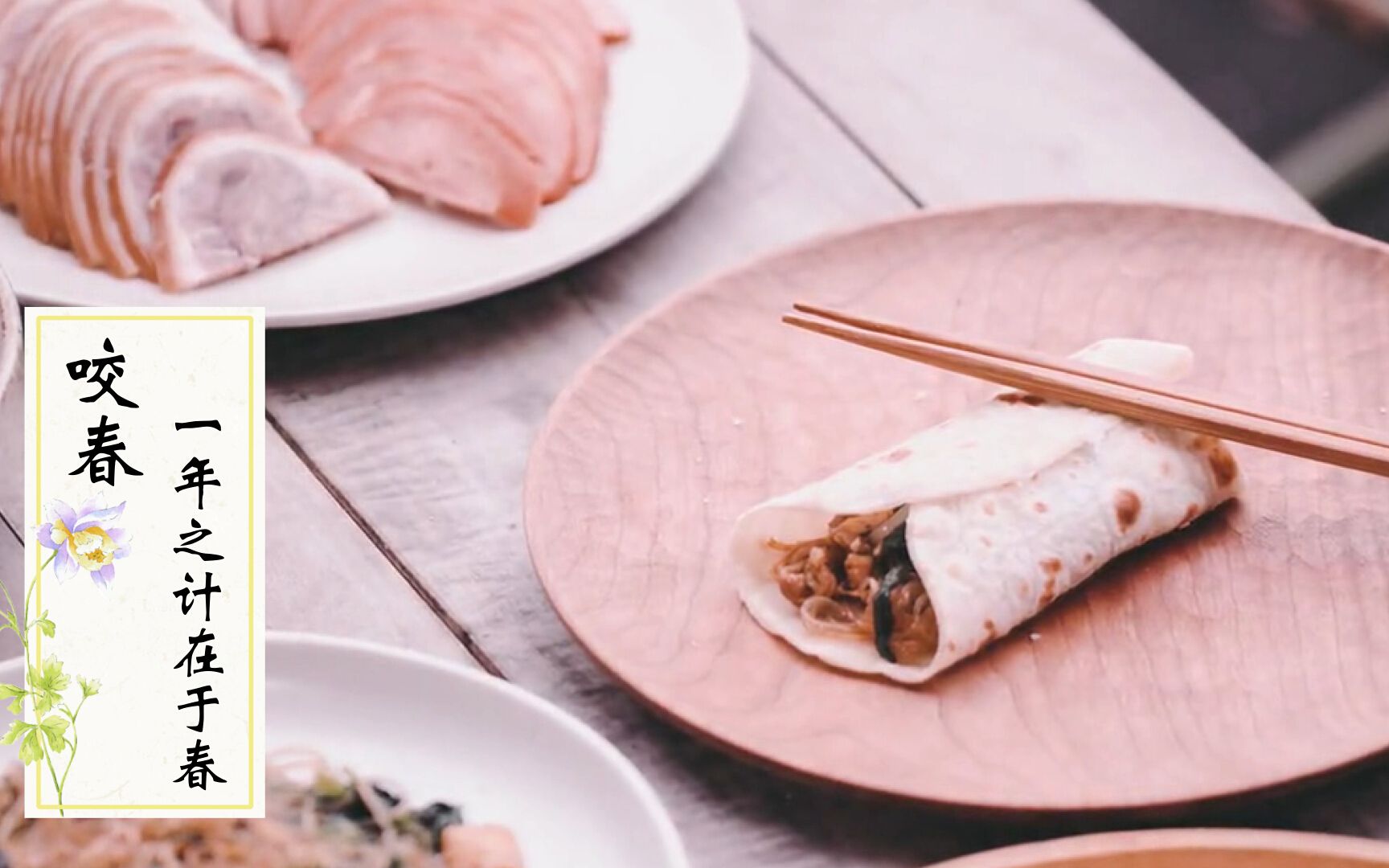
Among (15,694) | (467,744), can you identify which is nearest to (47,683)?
(15,694)

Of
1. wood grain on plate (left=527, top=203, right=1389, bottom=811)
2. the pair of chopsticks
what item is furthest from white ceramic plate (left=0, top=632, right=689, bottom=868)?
the pair of chopsticks

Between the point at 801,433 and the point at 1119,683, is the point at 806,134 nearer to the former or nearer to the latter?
the point at 801,433

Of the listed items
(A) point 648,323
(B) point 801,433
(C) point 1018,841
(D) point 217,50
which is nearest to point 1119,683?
(C) point 1018,841

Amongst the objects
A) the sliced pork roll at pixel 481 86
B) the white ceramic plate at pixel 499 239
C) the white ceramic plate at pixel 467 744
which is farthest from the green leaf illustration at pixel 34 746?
the sliced pork roll at pixel 481 86

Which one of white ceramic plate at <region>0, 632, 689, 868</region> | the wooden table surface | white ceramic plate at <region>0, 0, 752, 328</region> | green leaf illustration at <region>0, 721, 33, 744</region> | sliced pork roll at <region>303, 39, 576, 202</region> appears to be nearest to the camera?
green leaf illustration at <region>0, 721, 33, 744</region>

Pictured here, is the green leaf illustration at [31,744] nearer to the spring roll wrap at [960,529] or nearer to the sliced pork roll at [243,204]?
the spring roll wrap at [960,529]

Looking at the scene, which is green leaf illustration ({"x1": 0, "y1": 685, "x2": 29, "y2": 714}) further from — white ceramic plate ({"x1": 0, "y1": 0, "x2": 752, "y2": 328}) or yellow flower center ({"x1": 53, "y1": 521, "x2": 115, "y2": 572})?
white ceramic plate ({"x1": 0, "y1": 0, "x2": 752, "y2": 328})
